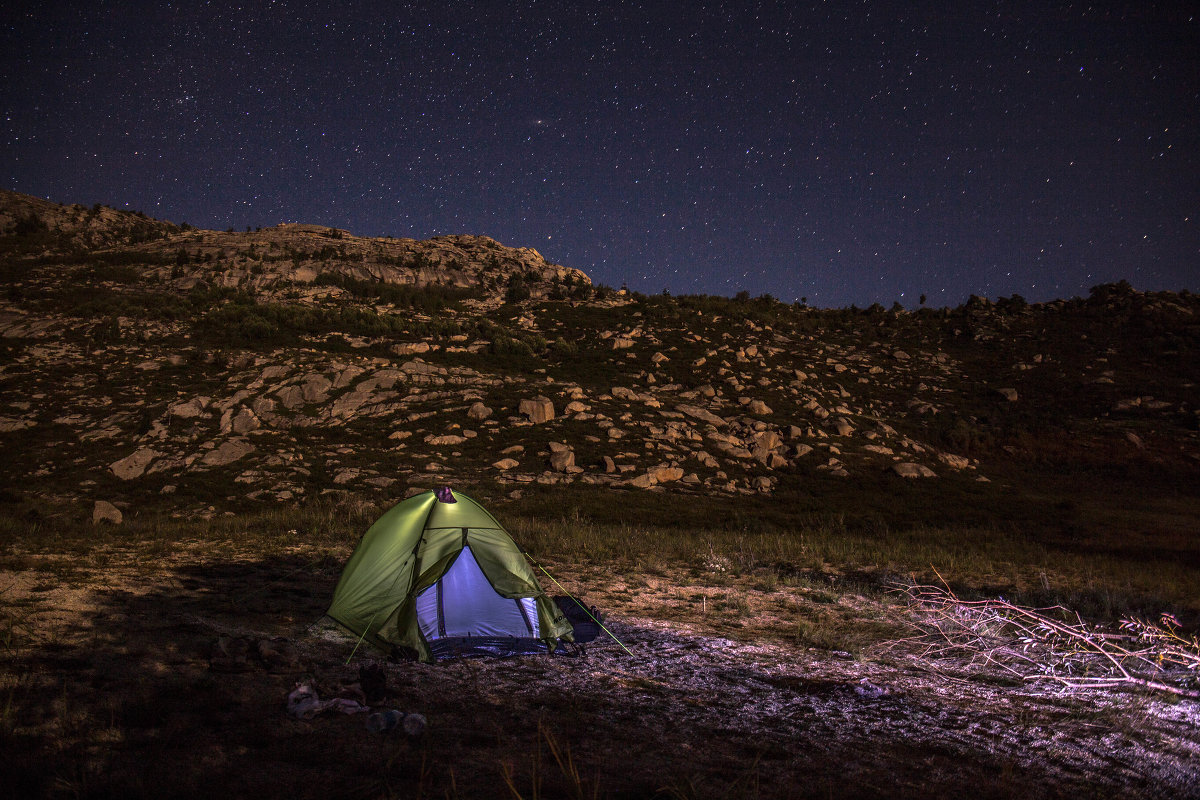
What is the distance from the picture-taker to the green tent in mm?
8172

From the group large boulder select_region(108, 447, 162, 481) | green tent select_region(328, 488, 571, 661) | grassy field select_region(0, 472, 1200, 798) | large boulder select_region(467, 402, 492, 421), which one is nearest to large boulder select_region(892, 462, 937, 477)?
grassy field select_region(0, 472, 1200, 798)

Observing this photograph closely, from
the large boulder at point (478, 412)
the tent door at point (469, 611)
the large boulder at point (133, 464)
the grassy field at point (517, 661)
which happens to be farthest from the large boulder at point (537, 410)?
the tent door at point (469, 611)

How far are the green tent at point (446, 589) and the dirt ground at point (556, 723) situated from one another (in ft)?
1.54

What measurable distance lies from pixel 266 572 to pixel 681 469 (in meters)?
15.4

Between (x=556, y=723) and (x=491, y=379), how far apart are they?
24.1m

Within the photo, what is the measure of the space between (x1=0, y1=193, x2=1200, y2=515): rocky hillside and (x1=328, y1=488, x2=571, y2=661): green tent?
38.4 ft

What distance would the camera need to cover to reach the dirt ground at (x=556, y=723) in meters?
4.63

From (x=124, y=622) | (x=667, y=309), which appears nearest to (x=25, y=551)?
(x=124, y=622)

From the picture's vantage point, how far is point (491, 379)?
95.2 ft

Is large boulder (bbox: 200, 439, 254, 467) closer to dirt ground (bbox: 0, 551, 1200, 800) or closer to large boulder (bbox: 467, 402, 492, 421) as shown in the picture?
large boulder (bbox: 467, 402, 492, 421)

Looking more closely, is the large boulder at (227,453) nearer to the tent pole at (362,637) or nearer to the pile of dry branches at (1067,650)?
the tent pole at (362,637)

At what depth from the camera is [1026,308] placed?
4603 cm

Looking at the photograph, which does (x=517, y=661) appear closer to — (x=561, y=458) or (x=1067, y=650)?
(x=1067, y=650)

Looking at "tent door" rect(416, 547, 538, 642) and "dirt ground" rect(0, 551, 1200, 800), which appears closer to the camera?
"dirt ground" rect(0, 551, 1200, 800)
